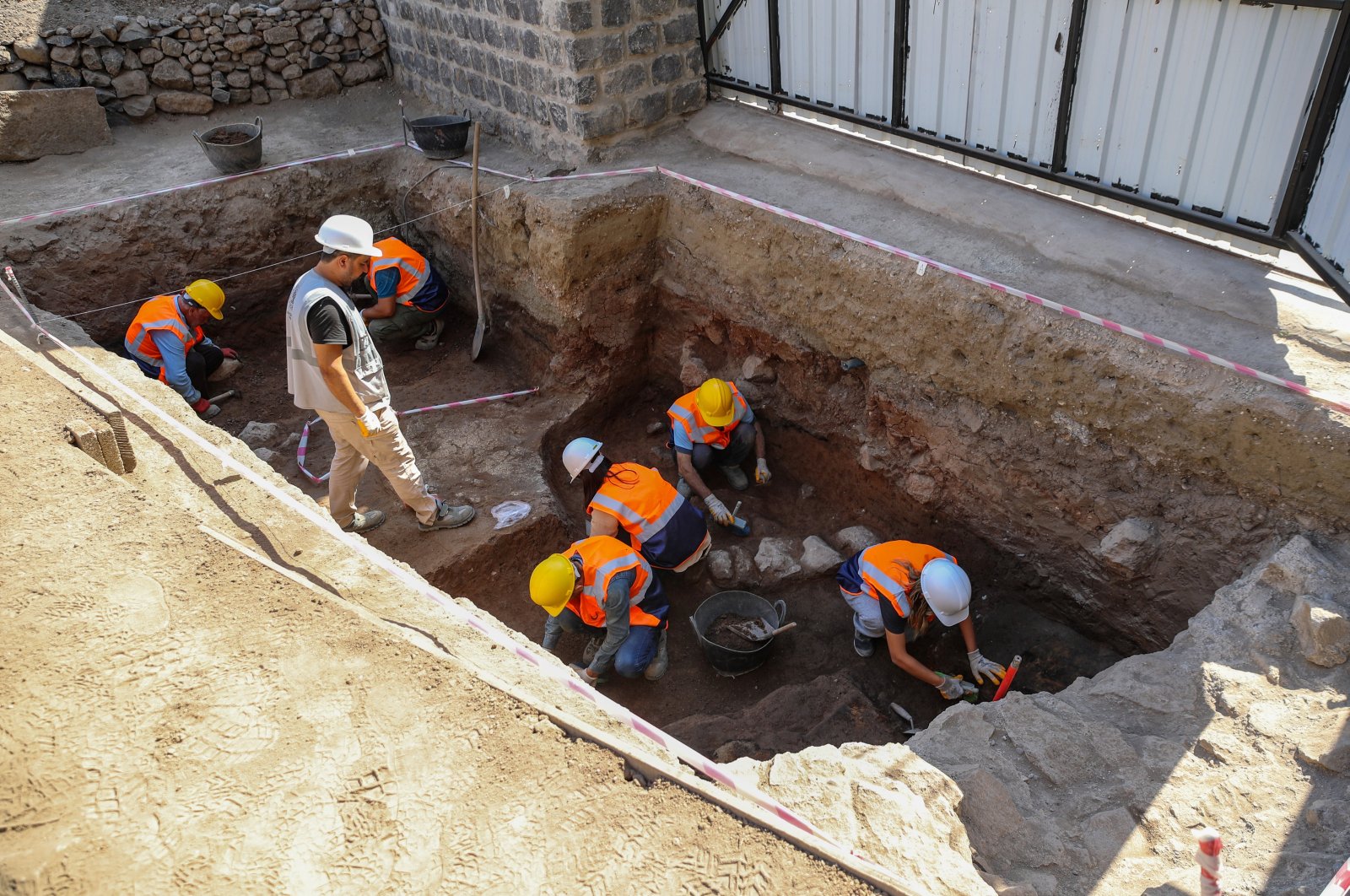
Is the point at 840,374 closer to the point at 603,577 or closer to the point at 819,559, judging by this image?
the point at 819,559

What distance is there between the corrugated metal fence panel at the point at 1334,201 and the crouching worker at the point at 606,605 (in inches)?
139

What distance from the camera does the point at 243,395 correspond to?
6.97 metres

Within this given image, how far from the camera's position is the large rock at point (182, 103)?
825 centimetres

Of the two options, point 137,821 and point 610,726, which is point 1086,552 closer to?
point 610,726

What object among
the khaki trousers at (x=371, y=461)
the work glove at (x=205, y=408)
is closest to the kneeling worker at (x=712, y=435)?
the khaki trousers at (x=371, y=461)

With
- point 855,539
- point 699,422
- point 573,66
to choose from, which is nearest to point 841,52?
point 573,66

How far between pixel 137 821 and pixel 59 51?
317 inches

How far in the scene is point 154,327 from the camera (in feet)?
20.3

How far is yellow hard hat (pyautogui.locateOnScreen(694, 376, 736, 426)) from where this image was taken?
563 centimetres

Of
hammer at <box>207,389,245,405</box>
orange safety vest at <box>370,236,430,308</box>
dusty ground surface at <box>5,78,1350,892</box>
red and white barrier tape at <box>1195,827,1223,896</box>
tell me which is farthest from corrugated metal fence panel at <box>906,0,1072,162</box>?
hammer at <box>207,389,245,405</box>

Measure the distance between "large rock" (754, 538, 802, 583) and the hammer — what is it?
166 inches

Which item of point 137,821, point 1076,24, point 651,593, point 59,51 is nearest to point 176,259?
point 59,51

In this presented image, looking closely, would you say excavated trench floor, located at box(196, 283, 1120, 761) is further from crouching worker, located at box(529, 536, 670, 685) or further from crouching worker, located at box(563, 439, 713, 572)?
crouching worker, located at box(563, 439, 713, 572)

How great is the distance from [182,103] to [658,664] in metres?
7.07
